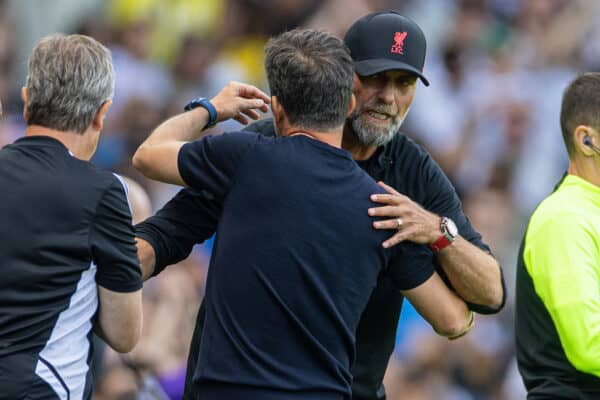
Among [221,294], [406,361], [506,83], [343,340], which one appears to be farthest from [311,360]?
[506,83]

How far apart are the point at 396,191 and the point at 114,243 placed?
943 millimetres

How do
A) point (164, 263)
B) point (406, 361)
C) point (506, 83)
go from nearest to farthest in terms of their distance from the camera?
point (164, 263)
point (406, 361)
point (506, 83)

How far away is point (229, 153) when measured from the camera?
3.31 meters

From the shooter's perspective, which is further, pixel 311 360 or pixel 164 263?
pixel 164 263

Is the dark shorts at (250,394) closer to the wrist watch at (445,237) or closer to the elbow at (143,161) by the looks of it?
the wrist watch at (445,237)

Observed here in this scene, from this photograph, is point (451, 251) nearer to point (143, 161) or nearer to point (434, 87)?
point (143, 161)

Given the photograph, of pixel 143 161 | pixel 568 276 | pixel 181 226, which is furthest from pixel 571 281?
pixel 143 161

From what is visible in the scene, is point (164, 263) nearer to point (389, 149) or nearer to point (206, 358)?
point (206, 358)

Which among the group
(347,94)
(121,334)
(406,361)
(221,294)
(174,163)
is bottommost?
(406,361)

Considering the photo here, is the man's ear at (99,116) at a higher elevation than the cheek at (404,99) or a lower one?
lower

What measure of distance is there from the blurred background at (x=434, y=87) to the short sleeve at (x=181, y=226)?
132 inches

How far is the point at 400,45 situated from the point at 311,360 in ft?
3.90

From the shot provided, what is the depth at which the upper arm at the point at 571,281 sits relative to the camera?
3.71 meters

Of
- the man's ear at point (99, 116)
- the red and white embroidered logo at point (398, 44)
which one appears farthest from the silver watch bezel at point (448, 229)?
the man's ear at point (99, 116)
